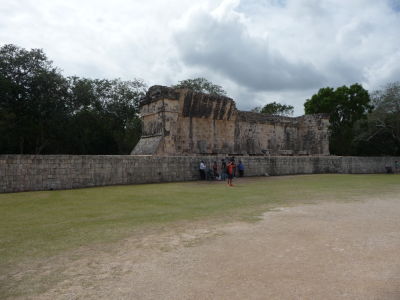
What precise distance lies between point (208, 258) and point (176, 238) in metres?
0.99

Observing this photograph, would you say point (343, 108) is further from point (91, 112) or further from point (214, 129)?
point (91, 112)

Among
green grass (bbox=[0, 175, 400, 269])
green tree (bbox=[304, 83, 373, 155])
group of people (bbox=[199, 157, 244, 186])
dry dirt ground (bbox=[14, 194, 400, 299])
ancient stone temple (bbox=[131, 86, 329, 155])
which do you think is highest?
green tree (bbox=[304, 83, 373, 155])

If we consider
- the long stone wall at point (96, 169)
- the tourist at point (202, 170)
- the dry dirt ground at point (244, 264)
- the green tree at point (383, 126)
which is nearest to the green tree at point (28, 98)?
the long stone wall at point (96, 169)

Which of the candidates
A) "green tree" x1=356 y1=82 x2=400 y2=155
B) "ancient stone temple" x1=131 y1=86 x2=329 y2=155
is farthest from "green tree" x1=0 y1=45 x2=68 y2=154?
"green tree" x1=356 y1=82 x2=400 y2=155

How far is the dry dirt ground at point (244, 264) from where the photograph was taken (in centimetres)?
288

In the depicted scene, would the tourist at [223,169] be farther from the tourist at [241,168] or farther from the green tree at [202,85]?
the green tree at [202,85]

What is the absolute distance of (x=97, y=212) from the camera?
6.81 metres

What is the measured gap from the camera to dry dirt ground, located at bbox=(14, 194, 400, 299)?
2.88 metres

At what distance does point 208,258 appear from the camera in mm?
3764

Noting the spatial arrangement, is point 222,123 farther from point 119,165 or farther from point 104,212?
point 104,212

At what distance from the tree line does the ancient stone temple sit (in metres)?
8.27

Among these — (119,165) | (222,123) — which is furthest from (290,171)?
(119,165)

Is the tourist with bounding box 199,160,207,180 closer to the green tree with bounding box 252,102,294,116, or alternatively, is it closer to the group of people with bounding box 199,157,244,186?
the group of people with bounding box 199,157,244,186

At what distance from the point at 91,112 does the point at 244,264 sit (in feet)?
82.7
